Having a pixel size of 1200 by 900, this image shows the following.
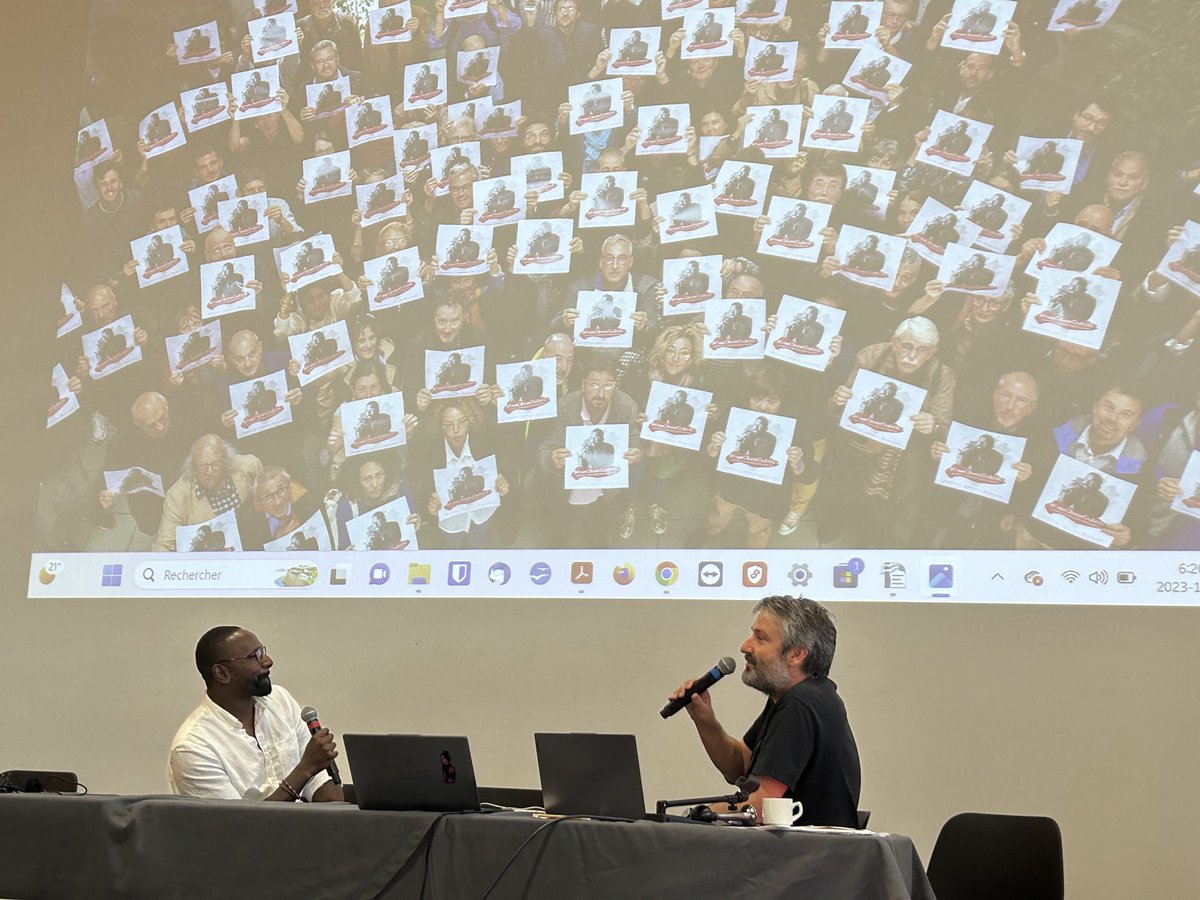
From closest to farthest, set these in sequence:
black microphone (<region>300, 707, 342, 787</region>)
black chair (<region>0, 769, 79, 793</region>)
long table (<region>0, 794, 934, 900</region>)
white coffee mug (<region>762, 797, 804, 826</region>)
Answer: long table (<region>0, 794, 934, 900</region>), white coffee mug (<region>762, 797, 804, 826</region>), black microphone (<region>300, 707, 342, 787</region>), black chair (<region>0, 769, 79, 793</region>)

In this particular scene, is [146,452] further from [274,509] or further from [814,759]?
[814,759]

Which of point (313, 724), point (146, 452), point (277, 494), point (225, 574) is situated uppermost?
point (146, 452)

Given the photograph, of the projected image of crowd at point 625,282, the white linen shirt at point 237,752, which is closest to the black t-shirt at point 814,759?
the projected image of crowd at point 625,282

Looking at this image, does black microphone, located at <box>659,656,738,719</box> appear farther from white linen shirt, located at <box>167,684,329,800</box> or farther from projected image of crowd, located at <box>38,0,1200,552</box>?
white linen shirt, located at <box>167,684,329,800</box>

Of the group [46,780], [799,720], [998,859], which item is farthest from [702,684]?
[46,780]

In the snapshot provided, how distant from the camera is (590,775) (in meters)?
2.67

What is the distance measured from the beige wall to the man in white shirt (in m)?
0.63

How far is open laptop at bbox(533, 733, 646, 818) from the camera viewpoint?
2615 millimetres

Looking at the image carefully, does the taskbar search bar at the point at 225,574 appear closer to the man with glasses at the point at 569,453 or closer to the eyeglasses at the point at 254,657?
the eyeglasses at the point at 254,657

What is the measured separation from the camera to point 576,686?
415cm

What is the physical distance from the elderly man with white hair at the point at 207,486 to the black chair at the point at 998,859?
2587mm

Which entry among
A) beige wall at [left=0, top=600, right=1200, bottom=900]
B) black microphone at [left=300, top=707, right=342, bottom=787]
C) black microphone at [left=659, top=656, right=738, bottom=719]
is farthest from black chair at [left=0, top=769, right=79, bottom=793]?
black microphone at [left=659, top=656, right=738, bottom=719]

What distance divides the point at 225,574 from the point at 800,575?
2.00m

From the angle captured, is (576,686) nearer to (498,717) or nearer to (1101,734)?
(498,717)
